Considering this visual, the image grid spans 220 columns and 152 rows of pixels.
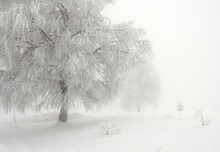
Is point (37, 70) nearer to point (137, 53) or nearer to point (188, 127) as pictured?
point (137, 53)

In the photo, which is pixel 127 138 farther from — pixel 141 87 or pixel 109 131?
pixel 141 87

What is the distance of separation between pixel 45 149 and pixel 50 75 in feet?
13.7

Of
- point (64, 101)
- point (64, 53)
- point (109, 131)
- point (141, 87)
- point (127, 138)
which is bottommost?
point (127, 138)

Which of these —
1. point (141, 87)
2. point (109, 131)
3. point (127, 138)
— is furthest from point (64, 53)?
point (141, 87)

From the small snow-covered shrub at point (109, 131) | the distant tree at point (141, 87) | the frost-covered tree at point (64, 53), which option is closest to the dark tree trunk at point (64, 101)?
the frost-covered tree at point (64, 53)

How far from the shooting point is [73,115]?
19.8 meters

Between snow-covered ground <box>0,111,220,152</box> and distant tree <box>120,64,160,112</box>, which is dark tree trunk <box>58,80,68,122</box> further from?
distant tree <box>120,64,160,112</box>

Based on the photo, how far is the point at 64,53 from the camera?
40.3 feet

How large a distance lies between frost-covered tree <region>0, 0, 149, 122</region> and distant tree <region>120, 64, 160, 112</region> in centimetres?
2247

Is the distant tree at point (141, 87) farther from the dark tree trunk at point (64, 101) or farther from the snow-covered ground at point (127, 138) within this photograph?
the snow-covered ground at point (127, 138)

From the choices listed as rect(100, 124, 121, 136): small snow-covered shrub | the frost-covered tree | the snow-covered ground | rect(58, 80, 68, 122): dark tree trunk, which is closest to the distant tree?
rect(58, 80, 68, 122): dark tree trunk

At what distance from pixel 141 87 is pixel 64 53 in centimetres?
2635

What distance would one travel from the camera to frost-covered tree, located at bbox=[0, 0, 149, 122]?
11945 millimetres

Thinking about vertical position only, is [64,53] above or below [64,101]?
above
